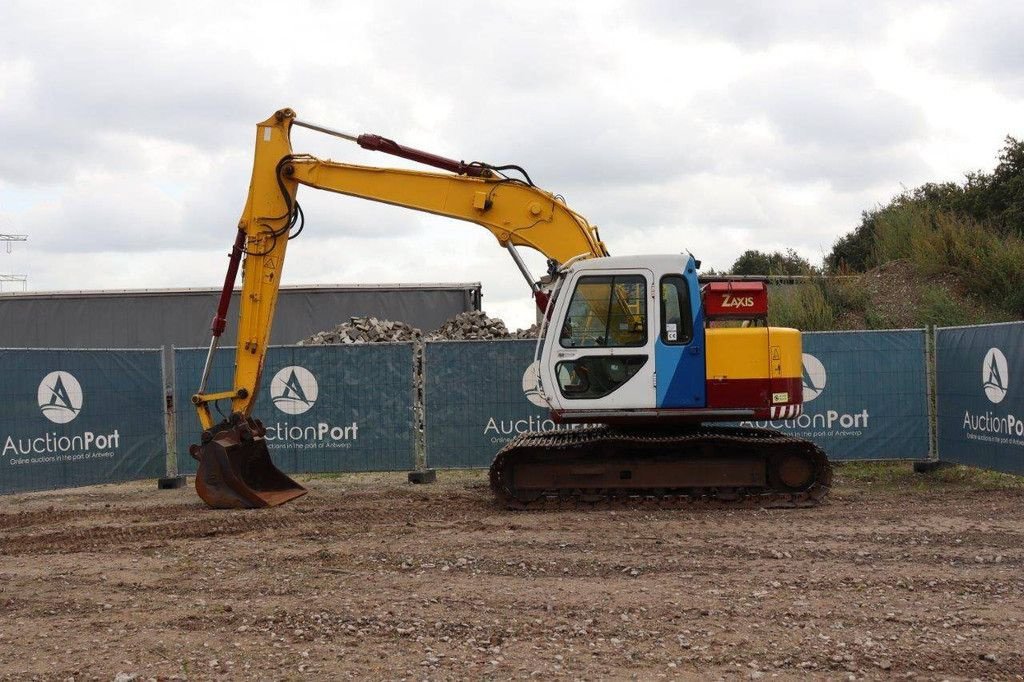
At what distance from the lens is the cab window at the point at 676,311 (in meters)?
11.7

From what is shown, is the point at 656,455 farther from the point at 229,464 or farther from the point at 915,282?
the point at 915,282

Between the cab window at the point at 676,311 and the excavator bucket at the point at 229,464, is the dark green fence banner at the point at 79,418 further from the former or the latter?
the cab window at the point at 676,311

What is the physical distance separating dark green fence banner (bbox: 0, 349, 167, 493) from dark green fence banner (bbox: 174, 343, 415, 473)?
110 centimetres

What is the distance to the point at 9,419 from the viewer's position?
47.1ft

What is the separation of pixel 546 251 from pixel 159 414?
266 inches

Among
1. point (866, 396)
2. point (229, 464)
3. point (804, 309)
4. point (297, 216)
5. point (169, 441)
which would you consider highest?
point (297, 216)

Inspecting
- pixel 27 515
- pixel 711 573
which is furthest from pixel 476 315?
pixel 711 573

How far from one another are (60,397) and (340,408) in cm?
377

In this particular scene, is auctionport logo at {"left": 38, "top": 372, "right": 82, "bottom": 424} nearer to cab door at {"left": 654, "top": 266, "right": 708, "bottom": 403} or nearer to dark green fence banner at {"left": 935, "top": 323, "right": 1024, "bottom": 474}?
cab door at {"left": 654, "top": 266, "right": 708, "bottom": 403}

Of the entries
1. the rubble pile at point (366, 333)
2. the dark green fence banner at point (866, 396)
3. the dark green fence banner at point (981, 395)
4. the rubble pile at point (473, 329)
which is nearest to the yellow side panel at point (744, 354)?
the dark green fence banner at point (981, 395)

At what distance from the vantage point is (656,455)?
12164mm

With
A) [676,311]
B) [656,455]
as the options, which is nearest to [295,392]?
[656,455]

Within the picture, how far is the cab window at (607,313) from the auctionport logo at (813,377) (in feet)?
15.4

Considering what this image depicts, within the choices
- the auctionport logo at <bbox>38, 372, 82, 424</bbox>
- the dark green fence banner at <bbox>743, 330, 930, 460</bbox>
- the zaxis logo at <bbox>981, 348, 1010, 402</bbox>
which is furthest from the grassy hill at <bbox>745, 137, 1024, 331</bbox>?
the auctionport logo at <bbox>38, 372, 82, 424</bbox>
